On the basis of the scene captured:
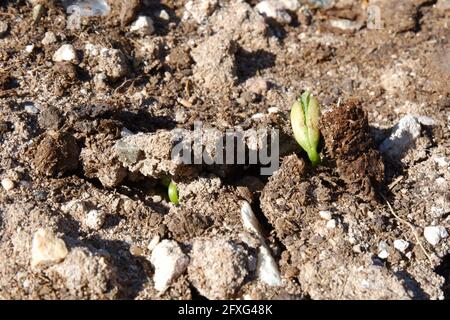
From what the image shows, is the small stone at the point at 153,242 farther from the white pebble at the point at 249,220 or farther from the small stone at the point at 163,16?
the small stone at the point at 163,16

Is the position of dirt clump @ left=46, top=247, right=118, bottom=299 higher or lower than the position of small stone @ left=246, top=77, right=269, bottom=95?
lower

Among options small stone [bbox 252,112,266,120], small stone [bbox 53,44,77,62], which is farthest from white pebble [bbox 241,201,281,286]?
small stone [bbox 53,44,77,62]

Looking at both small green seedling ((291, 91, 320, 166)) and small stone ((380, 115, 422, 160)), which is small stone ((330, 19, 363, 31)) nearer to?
small stone ((380, 115, 422, 160))

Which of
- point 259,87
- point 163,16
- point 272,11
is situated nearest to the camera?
point 259,87

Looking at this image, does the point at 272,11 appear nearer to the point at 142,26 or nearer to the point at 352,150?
the point at 142,26

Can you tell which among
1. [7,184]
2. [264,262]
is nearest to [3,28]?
[7,184]

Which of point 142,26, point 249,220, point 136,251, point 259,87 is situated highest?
point 142,26

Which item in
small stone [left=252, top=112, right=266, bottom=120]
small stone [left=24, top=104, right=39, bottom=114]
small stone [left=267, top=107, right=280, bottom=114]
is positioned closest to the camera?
small stone [left=24, top=104, right=39, bottom=114]
